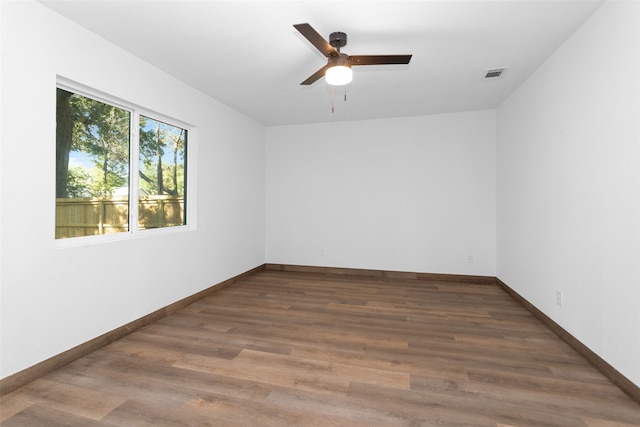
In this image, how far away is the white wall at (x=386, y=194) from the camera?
4.97 metres

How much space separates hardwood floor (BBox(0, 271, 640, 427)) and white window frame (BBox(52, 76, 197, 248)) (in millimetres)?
945

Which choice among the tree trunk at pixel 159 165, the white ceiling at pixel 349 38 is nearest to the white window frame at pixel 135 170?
the tree trunk at pixel 159 165

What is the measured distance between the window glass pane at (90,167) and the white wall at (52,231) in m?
0.20

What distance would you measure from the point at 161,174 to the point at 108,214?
0.86 meters

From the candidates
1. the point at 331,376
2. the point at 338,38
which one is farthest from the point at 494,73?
the point at 331,376

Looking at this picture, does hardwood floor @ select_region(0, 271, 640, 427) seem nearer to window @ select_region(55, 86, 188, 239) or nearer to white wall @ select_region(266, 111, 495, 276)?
window @ select_region(55, 86, 188, 239)

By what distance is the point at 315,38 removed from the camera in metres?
2.21

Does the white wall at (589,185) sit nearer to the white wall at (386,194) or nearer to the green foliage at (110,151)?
the white wall at (386,194)

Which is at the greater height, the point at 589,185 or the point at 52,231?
the point at 589,185

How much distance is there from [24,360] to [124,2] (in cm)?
261

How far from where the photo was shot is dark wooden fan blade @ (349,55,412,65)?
2.48 metres

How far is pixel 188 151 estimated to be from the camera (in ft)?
13.3

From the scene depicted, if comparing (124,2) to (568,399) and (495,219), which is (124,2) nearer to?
(568,399)

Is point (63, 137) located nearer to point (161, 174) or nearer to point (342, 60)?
point (161, 174)
